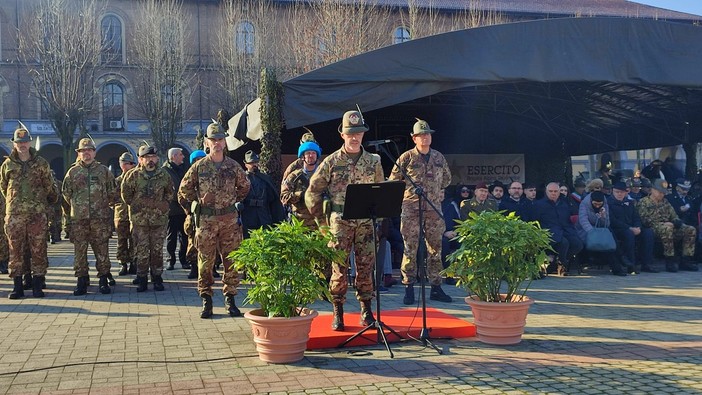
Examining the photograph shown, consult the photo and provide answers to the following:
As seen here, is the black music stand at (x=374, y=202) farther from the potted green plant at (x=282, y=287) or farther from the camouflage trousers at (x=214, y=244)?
the camouflage trousers at (x=214, y=244)

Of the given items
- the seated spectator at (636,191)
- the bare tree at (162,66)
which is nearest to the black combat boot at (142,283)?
the seated spectator at (636,191)

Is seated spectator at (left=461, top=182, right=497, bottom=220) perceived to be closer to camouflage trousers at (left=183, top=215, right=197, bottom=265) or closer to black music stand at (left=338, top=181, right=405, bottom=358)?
camouflage trousers at (left=183, top=215, right=197, bottom=265)

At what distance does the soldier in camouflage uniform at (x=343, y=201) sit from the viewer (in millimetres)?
6855

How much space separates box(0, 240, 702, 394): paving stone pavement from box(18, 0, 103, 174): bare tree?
25019mm

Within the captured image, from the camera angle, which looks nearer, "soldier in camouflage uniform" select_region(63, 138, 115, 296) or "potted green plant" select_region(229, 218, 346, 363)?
"potted green plant" select_region(229, 218, 346, 363)

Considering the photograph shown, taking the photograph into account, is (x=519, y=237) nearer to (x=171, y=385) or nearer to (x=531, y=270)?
(x=531, y=270)

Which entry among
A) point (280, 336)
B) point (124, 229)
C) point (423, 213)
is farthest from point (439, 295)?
point (124, 229)

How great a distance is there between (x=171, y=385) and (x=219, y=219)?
2.86 meters

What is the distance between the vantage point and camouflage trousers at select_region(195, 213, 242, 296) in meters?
7.86

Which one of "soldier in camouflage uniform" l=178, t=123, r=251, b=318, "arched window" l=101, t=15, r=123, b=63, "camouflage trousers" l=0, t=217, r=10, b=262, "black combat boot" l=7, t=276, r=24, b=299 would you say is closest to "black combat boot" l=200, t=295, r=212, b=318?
"soldier in camouflage uniform" l=178, t=123, r=251, b=318

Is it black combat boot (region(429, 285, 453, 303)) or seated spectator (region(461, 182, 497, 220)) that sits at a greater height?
seated spectator (region(461, 182, 497, 220))

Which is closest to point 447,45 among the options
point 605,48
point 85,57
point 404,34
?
point 605,48

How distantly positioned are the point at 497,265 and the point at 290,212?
4820 millimetres

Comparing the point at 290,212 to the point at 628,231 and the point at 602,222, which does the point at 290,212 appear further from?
the point at 628,231
